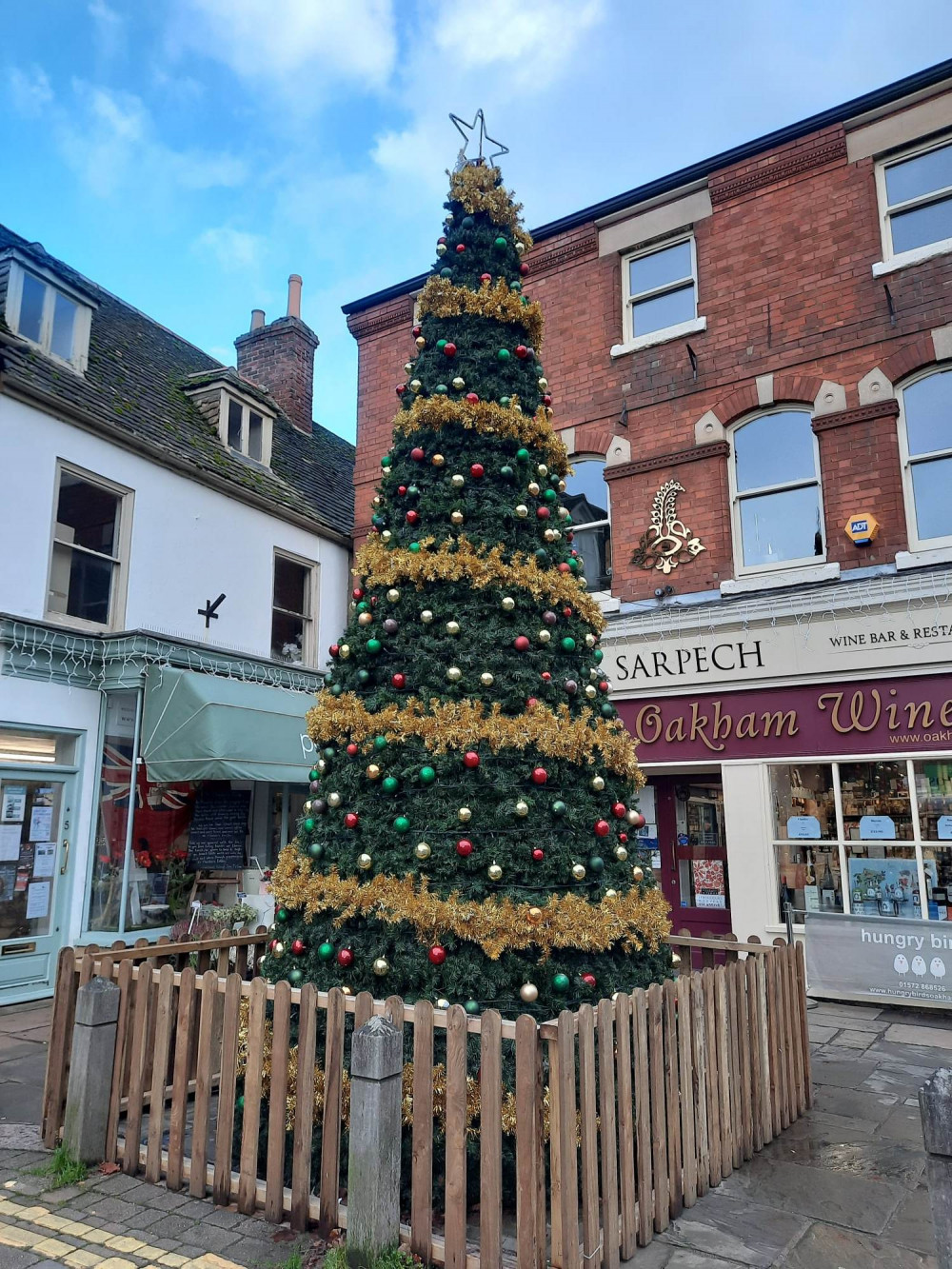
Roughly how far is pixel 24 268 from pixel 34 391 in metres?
2.53

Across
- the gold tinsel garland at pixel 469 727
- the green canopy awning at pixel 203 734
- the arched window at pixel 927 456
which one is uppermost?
the arched window at pixel 927 456

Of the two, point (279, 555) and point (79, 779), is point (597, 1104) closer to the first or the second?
point (79, 779)

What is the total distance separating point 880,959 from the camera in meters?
8.23

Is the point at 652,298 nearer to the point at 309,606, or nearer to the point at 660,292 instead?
the point at 660,292

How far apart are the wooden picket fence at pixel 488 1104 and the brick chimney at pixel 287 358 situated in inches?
580

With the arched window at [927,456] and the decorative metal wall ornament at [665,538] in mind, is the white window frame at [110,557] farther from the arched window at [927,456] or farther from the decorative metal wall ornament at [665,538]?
the arched window at [927,456]

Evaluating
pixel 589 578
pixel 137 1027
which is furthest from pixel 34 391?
pixel 137 1027

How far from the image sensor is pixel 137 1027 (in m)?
4.61

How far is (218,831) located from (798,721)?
307 inches

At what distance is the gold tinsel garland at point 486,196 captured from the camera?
5891 mm

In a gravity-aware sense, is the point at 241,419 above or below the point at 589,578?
above

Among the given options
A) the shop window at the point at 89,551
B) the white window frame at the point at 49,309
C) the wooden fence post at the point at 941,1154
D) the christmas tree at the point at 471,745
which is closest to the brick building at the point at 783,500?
the christmas tree at the point at 471,745

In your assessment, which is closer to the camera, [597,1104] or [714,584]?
[597,1104]

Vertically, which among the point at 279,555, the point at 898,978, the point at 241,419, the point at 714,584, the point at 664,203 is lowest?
the point at 898,978
